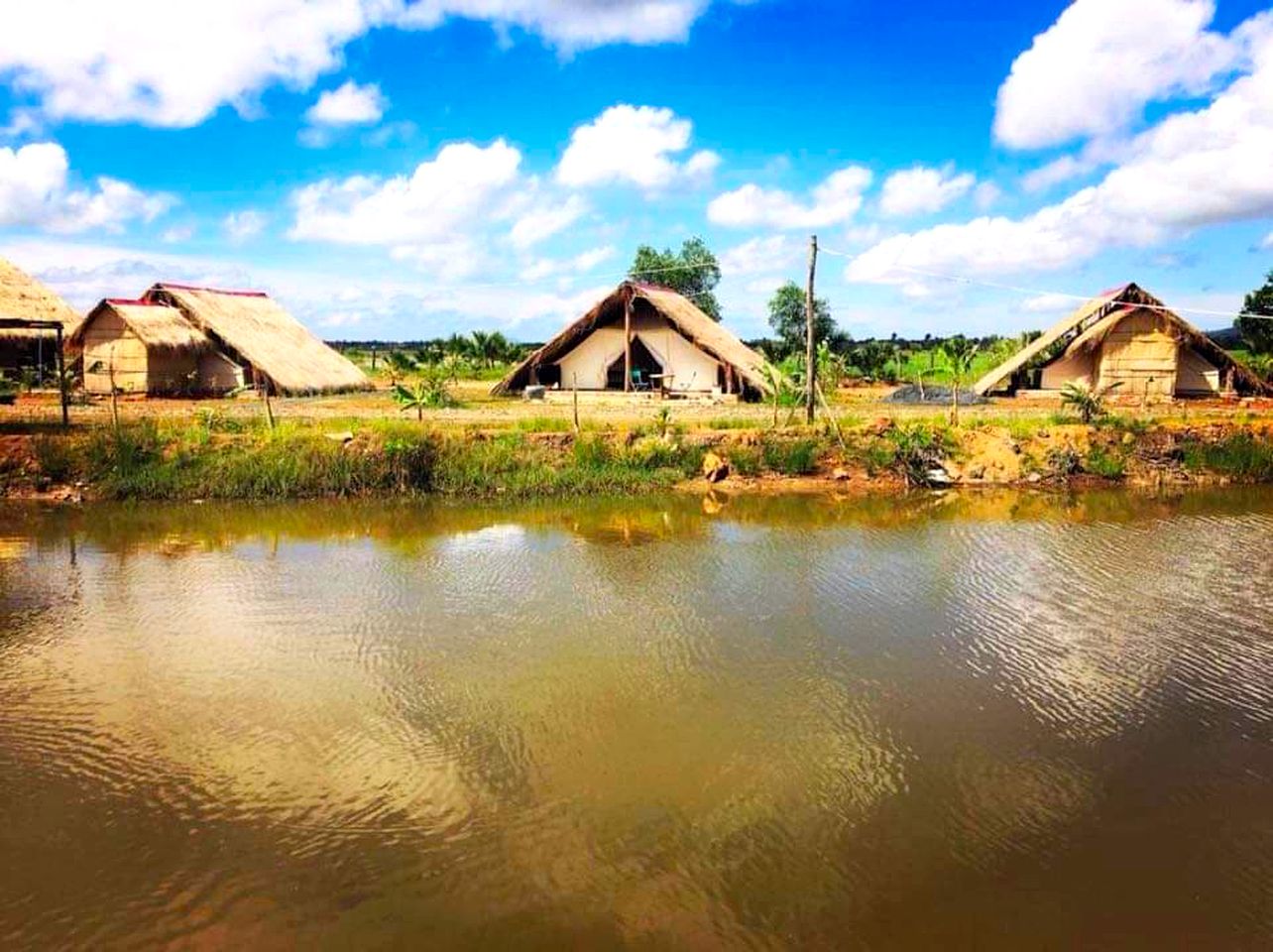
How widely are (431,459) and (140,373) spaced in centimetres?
1128

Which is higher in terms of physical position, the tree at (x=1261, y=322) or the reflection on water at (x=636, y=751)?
the tree at (x=1261, y=322)

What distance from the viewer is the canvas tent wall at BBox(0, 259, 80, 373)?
75.8 ft

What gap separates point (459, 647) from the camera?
23.0 ft

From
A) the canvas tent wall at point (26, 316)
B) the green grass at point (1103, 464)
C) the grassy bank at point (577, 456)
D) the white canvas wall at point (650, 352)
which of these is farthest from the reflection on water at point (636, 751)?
the canvas tent wall at point (26, 316)

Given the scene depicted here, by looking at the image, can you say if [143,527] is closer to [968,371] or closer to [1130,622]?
[1130,622]

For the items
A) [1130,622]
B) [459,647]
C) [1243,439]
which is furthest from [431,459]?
[1243,439]

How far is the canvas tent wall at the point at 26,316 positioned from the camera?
75.8 feet

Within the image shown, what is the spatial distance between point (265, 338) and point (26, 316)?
614cm

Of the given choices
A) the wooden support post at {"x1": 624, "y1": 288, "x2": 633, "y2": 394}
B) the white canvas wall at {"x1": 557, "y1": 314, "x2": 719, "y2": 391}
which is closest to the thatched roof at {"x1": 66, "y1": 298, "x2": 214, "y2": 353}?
the white canvas wall at {"x1": 557, "y1": 314, "x2": 719, "y2": 391}

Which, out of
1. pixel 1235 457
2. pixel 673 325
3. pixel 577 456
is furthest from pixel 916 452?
pixel 673 325

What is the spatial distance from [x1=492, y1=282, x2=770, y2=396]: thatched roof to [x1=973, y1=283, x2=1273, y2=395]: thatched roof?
5.85 metres

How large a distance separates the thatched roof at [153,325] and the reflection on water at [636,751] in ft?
39.5

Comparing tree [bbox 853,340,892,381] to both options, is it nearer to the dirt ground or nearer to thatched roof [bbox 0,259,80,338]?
the dirt ground

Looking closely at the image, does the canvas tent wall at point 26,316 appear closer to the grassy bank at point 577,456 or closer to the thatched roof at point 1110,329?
the grassy bank at point 577,456
